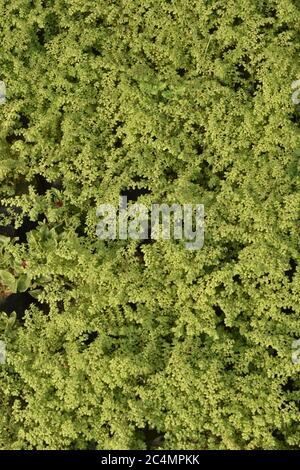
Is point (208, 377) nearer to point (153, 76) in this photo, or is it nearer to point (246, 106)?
point (246, 106)

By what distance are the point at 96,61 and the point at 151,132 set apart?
0.56 m

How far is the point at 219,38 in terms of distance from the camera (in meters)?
3.19

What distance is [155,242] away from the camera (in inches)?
120

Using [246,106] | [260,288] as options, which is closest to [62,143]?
[246,106]

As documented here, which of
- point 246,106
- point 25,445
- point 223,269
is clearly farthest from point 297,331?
point 25,445

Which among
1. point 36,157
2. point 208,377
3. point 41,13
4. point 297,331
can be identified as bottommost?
point 208,377

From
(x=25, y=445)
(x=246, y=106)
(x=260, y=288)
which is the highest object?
(x=246, y=106)

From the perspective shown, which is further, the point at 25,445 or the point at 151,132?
the point at 151,132

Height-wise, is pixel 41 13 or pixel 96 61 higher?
pixel 41 13

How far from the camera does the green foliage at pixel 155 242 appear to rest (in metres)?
2.79

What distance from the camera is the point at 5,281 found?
3154 mm

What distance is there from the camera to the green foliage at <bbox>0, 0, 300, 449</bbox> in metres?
2.79

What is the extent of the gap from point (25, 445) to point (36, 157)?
1612 millimetres
